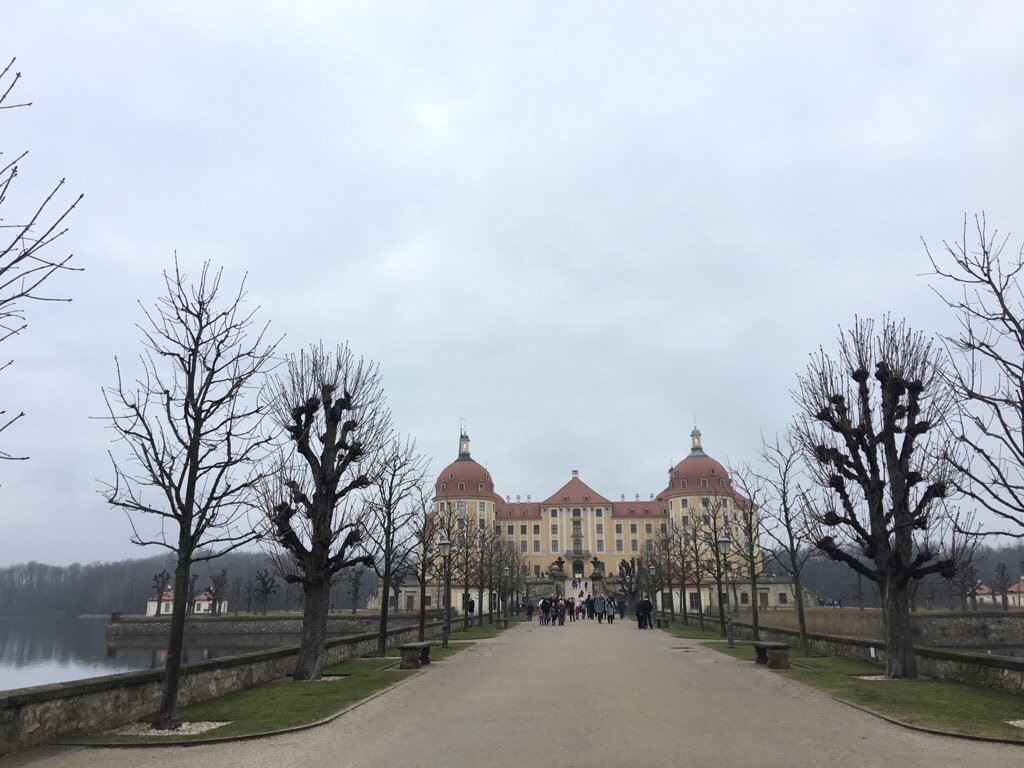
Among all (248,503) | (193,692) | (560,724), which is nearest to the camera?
(560,724)

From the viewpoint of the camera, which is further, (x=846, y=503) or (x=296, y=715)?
(x=846, y=503)

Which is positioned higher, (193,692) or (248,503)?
(248,503)

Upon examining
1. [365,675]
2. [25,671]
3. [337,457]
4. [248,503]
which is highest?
[337,457]

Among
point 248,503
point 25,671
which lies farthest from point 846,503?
point 25,671

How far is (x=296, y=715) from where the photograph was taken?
1151 cm

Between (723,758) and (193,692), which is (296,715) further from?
(723,758)

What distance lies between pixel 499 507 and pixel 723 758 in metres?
113

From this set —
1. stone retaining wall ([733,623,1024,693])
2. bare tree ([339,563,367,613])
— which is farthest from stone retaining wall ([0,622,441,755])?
stone retaining wall ([733,623,1024,693])

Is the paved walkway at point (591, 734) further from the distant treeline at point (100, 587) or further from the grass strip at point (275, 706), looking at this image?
the distant treeline at point (100, 587)

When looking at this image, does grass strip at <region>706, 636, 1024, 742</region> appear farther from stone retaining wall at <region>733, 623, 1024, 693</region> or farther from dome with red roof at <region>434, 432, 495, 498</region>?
dome with red roof at <region>434, 432, 495, 498</region>

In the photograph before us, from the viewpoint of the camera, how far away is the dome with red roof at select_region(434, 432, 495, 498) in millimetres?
103875

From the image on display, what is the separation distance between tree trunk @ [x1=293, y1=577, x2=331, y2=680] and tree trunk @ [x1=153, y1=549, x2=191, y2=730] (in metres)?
5.63

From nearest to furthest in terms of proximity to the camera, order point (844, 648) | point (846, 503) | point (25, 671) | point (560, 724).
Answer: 1. point (560, 724)
2. point (846, 503)
3. point (844, 648)
4. point (25, 671)

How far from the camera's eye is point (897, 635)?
1586 cm
